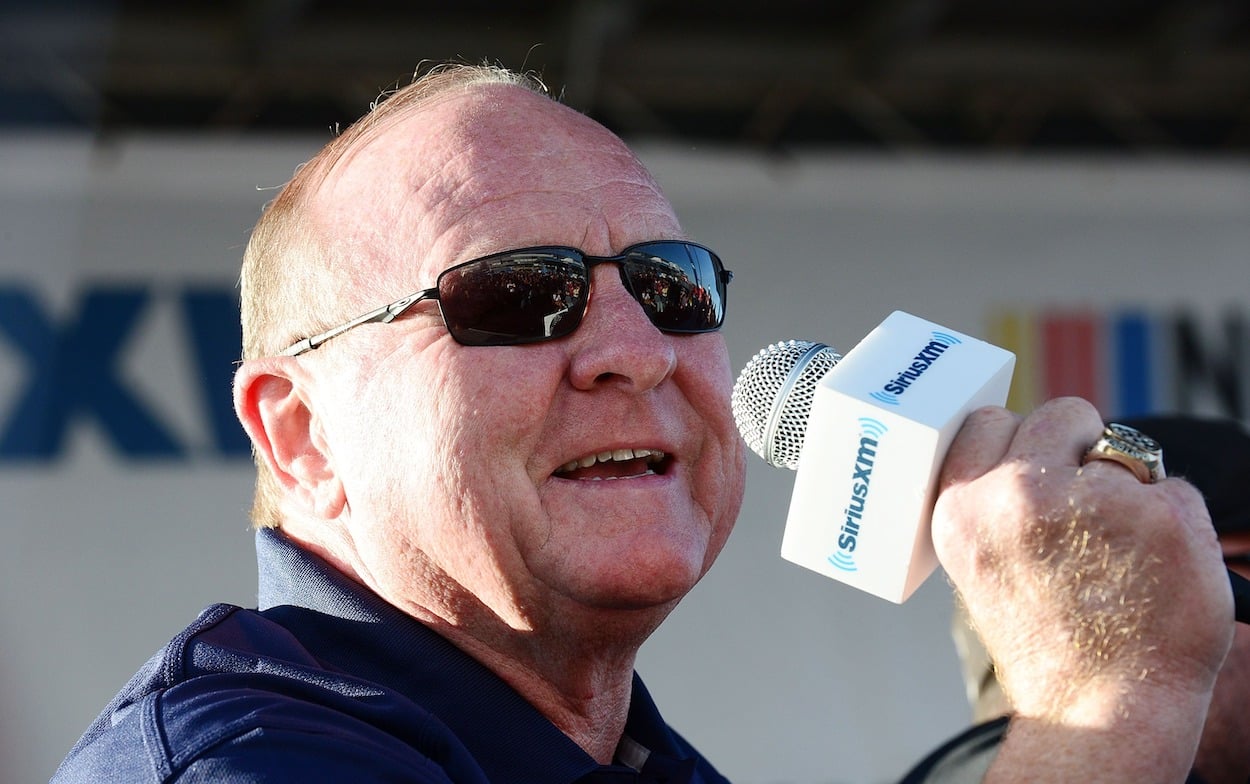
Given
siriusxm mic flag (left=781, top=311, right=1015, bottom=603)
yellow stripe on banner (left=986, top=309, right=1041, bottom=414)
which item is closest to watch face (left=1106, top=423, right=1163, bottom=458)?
siriusxm mic flag (left=781, top=311, right=1015, bottom=603)

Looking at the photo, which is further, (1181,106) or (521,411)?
(1181,106)

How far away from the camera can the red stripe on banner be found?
5660 mm

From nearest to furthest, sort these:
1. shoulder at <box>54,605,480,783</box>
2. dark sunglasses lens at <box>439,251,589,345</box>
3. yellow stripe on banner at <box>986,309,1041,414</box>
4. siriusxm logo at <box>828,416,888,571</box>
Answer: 1. shoulder at <box>54,605,480,783</box>
2. siriusxm logo at <box>828,416,888,571</box>
3. dark sunglasses lens at <box>439,251,589,345</box>
4. yellow stripe on banner at <box>986,309,1041,414</box>

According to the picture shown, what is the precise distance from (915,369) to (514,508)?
20.0 inches

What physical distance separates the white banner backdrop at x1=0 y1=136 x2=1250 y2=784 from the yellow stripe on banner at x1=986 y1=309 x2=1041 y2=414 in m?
0.03

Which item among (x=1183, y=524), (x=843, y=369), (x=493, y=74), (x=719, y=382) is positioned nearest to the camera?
(x=1183, y=524)

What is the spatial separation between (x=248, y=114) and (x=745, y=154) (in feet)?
6.72

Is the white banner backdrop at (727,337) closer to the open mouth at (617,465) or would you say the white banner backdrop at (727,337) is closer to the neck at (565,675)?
the neck at (565,675)

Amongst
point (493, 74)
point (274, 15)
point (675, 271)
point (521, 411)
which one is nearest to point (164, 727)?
point (521, 411)

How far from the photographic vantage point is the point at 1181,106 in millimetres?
5977

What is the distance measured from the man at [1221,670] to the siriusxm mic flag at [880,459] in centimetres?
95

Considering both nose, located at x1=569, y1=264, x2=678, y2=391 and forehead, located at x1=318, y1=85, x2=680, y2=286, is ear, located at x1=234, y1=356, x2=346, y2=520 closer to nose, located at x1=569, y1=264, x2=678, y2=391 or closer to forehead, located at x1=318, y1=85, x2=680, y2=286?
forehead, located at x1=318, y1=85, x2=680, y2=286

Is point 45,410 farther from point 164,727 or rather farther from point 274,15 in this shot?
point 164,727

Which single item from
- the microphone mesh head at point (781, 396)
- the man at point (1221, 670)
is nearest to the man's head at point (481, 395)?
the microphone mesh head at point (781, 396)
